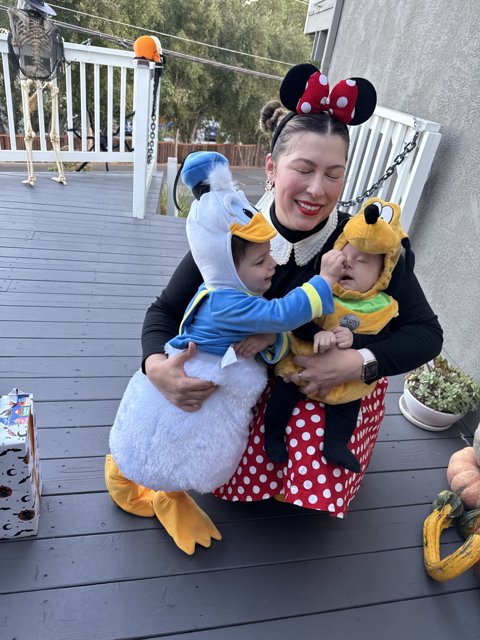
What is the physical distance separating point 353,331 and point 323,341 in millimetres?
137

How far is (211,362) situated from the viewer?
115 cm

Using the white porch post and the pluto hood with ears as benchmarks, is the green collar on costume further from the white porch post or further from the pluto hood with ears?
the white porch post

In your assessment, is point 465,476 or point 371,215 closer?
point 371,215

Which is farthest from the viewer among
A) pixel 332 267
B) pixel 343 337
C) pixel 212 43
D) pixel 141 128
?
pixel 212 43

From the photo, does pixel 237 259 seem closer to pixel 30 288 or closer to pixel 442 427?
pixel 442 427

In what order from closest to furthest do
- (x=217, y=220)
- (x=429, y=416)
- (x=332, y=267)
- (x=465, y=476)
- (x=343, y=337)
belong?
(x=217, y=220) → (x=332, y=267) → (x=343, y=337) → (x=465, y=476) → (x=429, y=416)

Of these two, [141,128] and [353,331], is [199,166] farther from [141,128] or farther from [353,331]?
[141,128]

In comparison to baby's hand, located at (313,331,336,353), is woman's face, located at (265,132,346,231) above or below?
above

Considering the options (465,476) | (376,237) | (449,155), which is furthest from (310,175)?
(449,155)

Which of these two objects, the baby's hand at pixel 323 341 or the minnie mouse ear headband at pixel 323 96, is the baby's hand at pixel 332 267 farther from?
the minnie mouse ear headband at pixel 323 96

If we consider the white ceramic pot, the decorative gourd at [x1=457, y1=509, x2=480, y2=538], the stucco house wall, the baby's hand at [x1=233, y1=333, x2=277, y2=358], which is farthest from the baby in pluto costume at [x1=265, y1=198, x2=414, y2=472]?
the stucco house wall

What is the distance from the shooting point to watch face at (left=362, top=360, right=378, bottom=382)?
48.3 inches

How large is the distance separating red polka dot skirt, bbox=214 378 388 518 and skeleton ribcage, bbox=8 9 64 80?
368 centimetres

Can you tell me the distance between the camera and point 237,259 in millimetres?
1076
